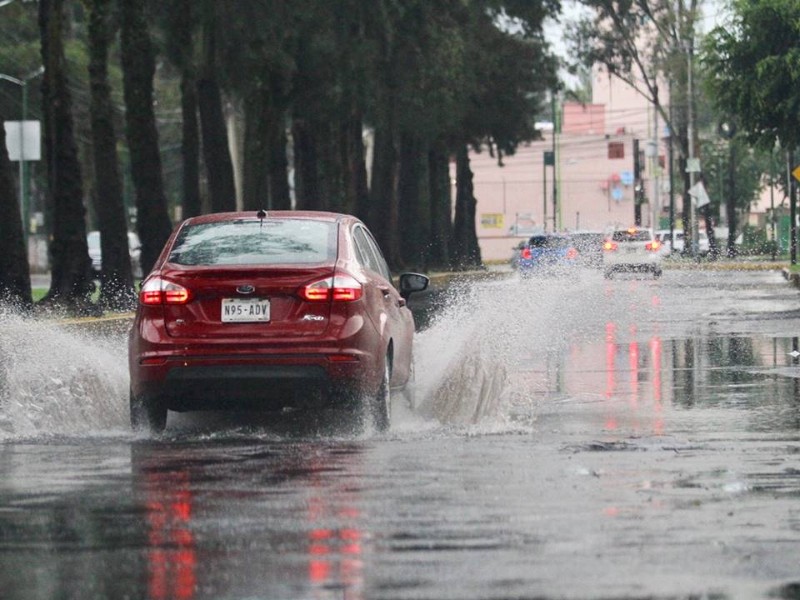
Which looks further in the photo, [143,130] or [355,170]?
[355,170]

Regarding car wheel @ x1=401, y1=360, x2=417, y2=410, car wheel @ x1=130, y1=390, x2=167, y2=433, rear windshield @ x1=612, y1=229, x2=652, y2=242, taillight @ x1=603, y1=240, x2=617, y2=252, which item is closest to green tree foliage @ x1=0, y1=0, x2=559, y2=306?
taillight @ x1=603, y1=240, x2=617, y2=252

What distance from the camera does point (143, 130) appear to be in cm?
3472

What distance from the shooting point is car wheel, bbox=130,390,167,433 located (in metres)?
13.7

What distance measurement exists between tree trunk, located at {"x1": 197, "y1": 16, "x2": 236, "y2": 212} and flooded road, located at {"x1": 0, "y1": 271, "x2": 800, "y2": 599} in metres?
22.8

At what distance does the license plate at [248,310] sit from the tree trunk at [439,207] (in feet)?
176

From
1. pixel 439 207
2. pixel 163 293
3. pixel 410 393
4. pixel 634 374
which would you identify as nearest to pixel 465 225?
pixel 439 207

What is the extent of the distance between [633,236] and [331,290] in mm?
42070

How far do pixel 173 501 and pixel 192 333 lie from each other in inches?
127

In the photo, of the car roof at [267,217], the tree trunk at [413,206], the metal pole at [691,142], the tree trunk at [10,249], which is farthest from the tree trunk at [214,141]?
the metal pole at [691,142]

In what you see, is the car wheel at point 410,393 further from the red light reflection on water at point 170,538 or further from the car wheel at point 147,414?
the red light reflection on water at point 170,538

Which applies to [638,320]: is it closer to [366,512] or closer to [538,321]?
[538,321]

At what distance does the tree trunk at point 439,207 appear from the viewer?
69.6 metres

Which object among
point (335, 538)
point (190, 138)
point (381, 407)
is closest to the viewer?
point (335, 538)

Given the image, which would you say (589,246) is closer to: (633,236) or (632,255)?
(632,255)
